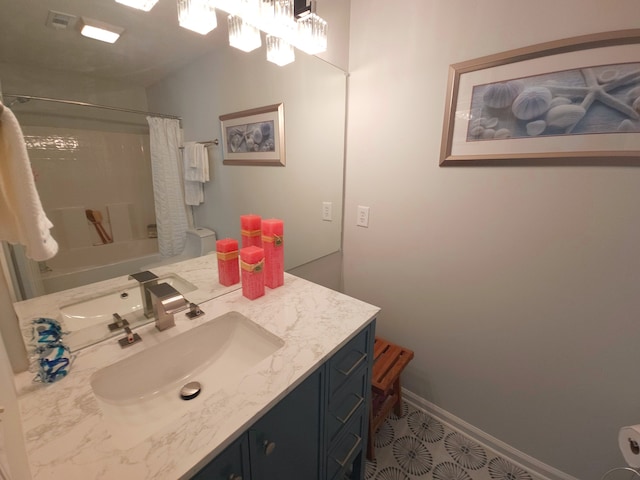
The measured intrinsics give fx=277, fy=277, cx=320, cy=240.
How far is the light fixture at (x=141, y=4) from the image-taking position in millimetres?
776

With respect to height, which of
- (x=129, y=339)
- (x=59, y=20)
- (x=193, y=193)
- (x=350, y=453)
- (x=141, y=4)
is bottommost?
(x=350, y=453)

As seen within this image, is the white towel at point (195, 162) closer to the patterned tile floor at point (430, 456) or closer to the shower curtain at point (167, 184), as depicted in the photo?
the shower curtain at point (167, 184)

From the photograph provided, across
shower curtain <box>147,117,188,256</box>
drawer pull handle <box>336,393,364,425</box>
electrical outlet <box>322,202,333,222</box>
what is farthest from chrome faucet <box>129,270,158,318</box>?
electrical outlet <box>322,202,333,222</box>

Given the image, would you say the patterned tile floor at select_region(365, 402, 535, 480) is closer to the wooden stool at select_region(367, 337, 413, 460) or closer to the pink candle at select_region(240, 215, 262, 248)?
the wooden stool at select_region(367, 337, 413, 460)

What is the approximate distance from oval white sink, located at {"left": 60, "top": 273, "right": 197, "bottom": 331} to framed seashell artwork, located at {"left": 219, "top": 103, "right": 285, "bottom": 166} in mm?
584

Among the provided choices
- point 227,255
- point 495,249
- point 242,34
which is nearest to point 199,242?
point 227,255

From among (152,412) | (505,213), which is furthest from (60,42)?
(505,213)

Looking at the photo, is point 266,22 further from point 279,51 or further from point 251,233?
point 251,233

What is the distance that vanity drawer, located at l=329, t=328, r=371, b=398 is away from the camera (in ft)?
2.85

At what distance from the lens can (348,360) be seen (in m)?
0.94

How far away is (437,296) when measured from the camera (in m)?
1.44

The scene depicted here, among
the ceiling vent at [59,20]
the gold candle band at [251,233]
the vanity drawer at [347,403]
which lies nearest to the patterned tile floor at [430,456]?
the vanity drawer at [347,403]

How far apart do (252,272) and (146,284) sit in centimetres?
34

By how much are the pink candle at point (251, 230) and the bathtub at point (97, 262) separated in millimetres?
325
